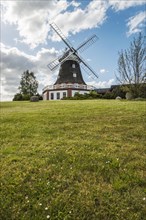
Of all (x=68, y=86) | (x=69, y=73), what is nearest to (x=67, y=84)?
(x=68, y=86)

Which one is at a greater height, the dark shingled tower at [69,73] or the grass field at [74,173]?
the dark shingled tower at [69,73]

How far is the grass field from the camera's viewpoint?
490 cm

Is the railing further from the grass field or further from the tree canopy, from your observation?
the grass field

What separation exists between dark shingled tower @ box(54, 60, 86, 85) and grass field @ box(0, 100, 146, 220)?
39.8 m

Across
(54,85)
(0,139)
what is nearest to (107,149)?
(0,139)

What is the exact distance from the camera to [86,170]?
6.34 metres

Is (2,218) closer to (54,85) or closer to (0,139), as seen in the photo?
(0,139)

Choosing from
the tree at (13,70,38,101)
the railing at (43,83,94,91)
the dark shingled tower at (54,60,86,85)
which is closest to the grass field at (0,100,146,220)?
the railing at (43,83,94,91)

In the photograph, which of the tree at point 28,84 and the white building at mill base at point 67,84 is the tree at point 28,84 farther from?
the white building at mill base at point 67,84

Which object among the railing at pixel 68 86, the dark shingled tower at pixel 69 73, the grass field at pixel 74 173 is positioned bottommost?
the grass field at pixel 74 173

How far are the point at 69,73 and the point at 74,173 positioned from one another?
146 feet

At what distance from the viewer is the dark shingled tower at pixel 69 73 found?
1953 inches

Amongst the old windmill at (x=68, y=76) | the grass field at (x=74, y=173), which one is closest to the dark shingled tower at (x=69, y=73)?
the old windmill at (x=68, y=76)

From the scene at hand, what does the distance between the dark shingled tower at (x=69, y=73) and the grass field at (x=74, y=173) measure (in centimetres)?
3980
